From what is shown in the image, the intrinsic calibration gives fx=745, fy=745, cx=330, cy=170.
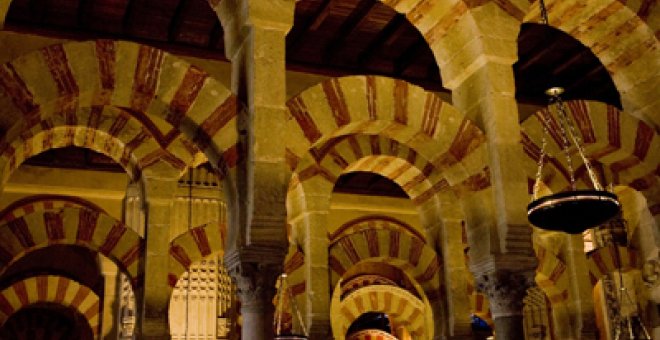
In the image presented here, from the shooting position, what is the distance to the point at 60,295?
888 cm

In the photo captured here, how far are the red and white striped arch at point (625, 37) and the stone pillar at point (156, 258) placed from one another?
3.21 metres

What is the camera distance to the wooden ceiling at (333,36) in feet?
19.8

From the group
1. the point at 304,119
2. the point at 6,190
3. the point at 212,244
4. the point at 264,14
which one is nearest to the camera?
the point at 264,14

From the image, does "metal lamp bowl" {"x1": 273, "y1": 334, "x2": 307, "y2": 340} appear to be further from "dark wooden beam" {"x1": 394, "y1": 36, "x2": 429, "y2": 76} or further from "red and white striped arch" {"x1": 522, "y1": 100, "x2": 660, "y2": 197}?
"dark wooden beam" {"x1": 394, "y1": 36, "x2": 429, "y2": 76}

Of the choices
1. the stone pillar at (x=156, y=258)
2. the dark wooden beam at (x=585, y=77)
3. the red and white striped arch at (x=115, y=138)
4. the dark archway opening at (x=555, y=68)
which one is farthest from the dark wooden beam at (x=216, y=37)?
the dark wooden beam at (x=585, y=77)

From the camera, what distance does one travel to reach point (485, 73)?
16.2 ft

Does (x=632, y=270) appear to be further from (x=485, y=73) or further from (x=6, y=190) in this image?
(x=6, y=190)

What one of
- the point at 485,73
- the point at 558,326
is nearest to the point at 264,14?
the point at 485,73

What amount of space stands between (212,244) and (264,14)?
2932 millimetres

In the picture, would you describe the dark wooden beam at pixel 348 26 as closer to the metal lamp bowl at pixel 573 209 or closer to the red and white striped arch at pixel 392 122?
the red and white striped arch at pixel 392 122

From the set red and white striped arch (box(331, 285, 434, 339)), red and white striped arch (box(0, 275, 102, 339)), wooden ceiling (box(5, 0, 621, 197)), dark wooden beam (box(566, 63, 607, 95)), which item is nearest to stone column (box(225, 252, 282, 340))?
wooden ceiling (box(5, 0, 621, 197))

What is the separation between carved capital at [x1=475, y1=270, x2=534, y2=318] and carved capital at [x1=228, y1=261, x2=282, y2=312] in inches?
57.5

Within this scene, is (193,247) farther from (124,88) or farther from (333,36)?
(124,88)

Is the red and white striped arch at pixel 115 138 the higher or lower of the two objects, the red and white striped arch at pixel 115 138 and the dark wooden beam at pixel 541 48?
the lower
